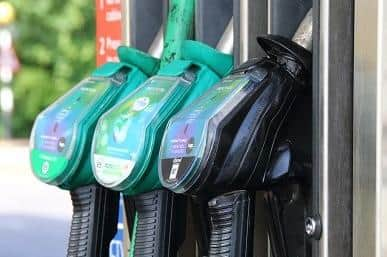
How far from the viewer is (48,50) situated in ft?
34.4

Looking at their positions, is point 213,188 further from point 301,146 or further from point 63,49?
point 63,49

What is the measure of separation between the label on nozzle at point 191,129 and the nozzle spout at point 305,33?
0.12 metres

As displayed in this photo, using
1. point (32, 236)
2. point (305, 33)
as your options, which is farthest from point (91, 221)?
point (32, 236)

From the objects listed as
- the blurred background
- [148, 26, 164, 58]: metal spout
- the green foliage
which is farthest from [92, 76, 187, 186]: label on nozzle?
the green foliage

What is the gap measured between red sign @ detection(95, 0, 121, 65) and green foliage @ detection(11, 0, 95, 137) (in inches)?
304

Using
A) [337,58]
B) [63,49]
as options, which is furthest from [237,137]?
[63,49]

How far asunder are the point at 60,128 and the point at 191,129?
1.20ft

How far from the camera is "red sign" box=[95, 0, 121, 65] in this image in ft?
7.48

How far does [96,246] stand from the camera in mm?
1720

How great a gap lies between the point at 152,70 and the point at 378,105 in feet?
1.91

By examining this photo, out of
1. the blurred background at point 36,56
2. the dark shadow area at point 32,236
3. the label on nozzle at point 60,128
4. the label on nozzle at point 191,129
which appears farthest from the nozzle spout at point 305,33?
the blurred background at point 36,56

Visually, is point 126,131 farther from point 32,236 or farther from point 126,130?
point 32,236

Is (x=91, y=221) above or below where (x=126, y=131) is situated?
below

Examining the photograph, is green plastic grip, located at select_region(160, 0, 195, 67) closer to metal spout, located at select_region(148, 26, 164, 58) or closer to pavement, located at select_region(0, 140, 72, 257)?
metal spout, located at select_region(148, 26, 164, 58)
